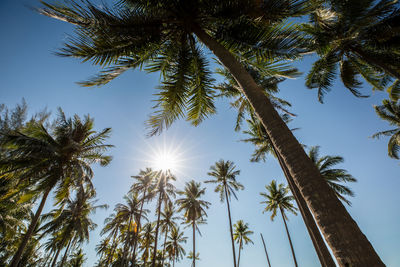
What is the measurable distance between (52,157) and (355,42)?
17.4 meters

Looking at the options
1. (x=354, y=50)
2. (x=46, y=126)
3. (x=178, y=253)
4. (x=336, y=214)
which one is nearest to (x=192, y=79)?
(x=336, y=214)

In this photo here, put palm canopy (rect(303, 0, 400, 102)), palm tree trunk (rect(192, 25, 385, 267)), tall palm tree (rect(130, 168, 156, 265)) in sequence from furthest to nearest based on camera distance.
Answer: tall palm tree (rect(130, 168, 156, 265)) < palm canopy (rect(303, 0, 400, 102)) < palm tree trunk (rect(192, 25, 385, 267))

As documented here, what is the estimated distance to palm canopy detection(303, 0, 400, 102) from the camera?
6.51 metres

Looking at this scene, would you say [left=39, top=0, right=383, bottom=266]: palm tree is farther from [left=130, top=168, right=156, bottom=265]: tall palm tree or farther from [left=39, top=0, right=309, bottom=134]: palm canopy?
[left=130, top=168, right=156, bottom=265]: tall palm tree

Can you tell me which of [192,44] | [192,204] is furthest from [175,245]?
[192,44]

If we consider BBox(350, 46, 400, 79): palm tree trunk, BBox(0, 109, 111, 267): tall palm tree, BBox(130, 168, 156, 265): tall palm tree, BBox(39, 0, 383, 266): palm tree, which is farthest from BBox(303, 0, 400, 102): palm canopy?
BBox(130, 168, 156, 265): tall palm tree

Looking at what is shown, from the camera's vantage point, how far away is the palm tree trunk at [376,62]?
25.1 ft

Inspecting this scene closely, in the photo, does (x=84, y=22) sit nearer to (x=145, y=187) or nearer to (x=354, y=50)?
(x=354, y=50)

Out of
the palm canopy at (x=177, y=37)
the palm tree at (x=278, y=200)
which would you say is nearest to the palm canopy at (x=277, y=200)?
the palm tree at (x=278, y=200)

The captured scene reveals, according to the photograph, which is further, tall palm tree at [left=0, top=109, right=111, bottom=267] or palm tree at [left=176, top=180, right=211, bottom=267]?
palm tree at [left=176, top=180, right=211, bottom=267]

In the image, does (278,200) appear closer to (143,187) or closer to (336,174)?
(336,174)

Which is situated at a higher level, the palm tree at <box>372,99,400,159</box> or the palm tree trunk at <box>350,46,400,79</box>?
the palm tree at <box>372,99,400,159</box>

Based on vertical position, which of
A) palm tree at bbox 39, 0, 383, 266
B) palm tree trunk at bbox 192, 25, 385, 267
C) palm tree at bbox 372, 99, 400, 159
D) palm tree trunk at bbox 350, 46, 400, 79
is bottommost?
palm tree trunk at bbox 192, 25, 385, 267

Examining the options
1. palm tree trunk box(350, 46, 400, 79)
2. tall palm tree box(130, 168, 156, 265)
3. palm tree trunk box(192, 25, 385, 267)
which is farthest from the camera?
tall palm tree box(130, 168, 156, 265)
